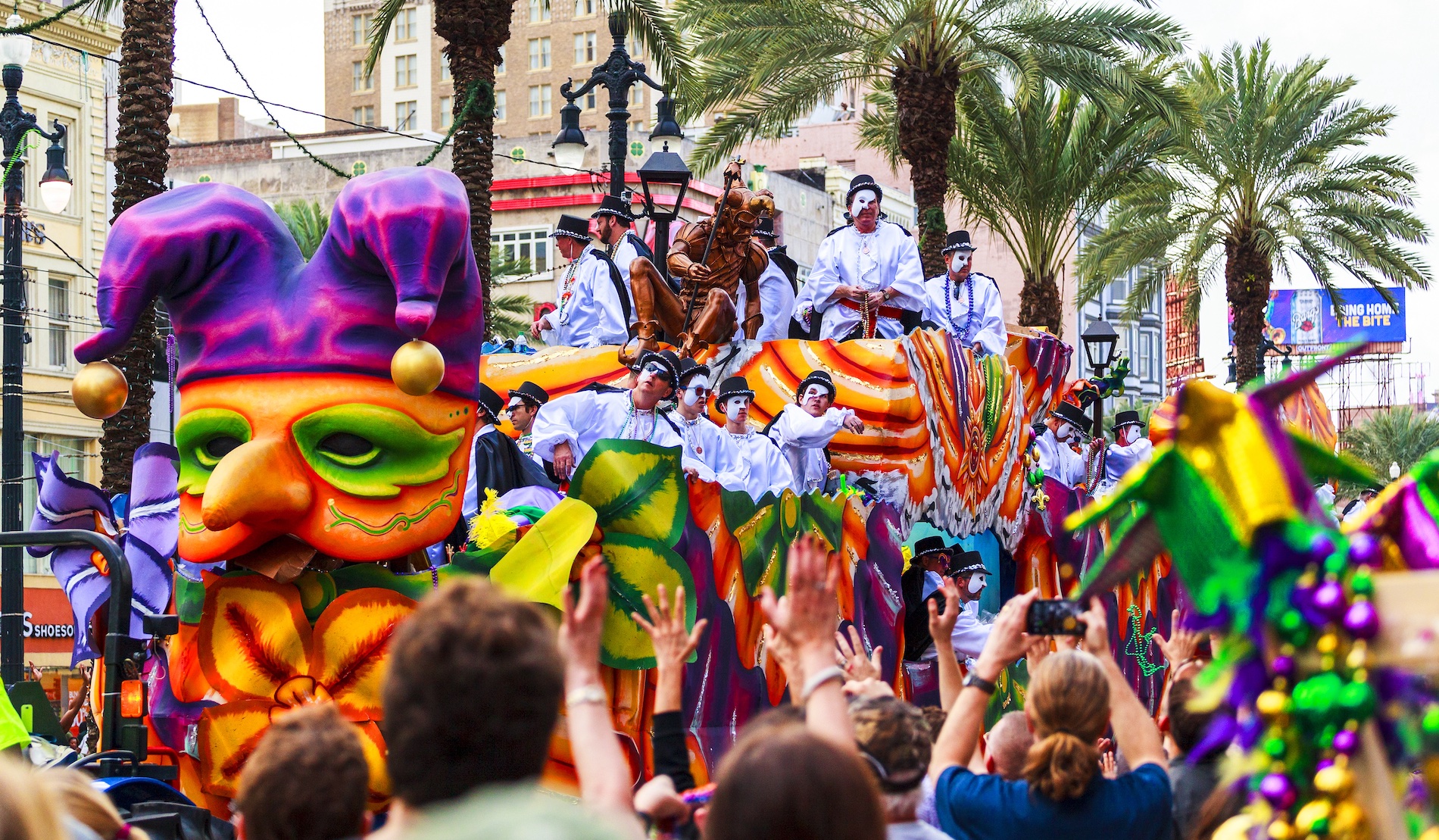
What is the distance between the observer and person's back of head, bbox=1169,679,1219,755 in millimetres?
4523

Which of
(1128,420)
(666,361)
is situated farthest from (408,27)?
(666,361)

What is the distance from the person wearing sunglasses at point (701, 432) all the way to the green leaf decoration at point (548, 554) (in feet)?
7.41

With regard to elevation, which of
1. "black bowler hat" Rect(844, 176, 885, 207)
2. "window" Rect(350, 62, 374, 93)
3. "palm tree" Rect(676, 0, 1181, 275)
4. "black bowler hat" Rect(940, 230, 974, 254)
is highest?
"window" Rect(350, 62, 374, 93)

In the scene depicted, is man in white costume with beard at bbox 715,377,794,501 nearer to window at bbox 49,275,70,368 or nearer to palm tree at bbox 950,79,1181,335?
palm tree at bbox 950,79,1181,335

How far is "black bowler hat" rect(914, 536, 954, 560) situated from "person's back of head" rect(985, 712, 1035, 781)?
25.1ft

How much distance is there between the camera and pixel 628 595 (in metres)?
8.20

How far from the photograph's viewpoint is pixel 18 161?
15891mm

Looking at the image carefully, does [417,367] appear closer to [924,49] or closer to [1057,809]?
[1057,809]

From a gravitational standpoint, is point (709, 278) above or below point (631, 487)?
above

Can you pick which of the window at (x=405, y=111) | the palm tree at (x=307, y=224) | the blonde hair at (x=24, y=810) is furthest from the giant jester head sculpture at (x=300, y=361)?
the window at (x=405, y=111)

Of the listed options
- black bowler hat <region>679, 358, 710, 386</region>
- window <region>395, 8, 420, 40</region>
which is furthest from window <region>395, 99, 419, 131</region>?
black bowler hat <region>679, 358, 710, 386</region>

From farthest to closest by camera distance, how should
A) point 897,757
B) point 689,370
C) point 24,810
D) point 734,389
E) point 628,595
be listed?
point 734,389, point 689,370, point 628,595, point 897,757, point 24,810

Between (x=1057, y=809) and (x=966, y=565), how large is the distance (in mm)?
8282

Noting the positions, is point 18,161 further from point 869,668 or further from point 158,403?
point 158,403
